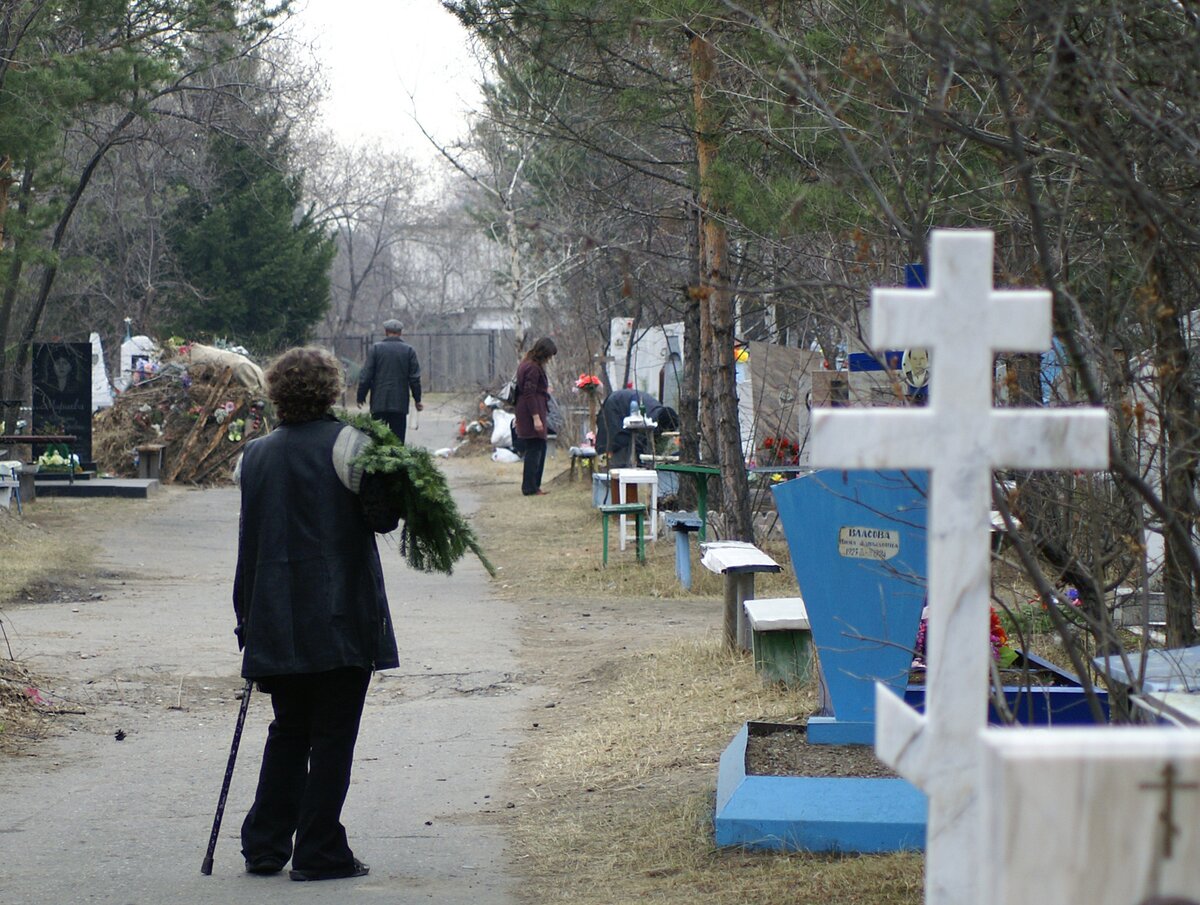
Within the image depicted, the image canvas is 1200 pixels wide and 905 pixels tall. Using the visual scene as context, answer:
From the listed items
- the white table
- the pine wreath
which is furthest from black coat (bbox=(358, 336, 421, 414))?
the pine wreath

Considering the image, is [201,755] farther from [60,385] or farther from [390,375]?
[60,385]

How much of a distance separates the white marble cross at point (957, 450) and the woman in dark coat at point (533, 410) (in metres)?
15.4

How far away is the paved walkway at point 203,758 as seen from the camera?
485 centimetres

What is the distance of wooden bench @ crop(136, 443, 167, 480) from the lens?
2069cm

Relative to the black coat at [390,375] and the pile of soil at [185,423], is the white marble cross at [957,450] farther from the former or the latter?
the pile of soil at [185,423]

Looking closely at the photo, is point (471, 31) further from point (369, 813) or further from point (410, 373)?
point (410, 373)

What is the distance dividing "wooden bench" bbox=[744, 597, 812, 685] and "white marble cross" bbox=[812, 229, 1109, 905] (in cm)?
483

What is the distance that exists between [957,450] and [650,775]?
4.17 m

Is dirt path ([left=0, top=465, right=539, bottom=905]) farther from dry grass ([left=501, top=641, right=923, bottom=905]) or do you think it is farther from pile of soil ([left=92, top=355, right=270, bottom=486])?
pile of soil ([left=92, top=355, right=270, bottom=486])

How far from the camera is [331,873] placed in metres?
4.86

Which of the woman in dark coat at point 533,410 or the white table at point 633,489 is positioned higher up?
the woman in dark coat at point 533,410

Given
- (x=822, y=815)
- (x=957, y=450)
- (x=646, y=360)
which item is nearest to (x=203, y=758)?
(x=822, y=815)

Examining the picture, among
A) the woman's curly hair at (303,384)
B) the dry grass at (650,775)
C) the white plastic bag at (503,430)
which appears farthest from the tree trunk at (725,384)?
the white plastic bag at (503,430)

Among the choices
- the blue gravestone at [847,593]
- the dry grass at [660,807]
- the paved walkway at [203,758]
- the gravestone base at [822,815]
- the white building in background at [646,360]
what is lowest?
the paved walkway at [203,758]
